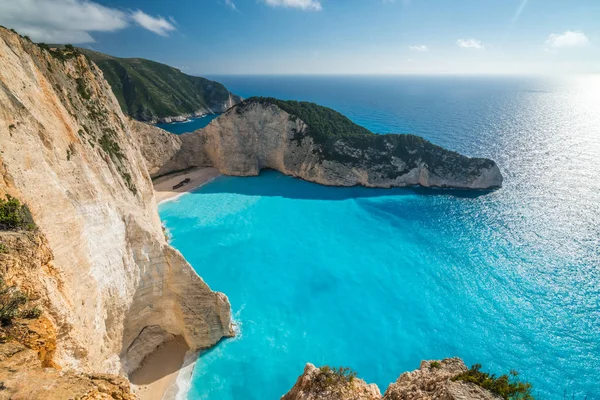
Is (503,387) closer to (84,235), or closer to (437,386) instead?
(437,386)

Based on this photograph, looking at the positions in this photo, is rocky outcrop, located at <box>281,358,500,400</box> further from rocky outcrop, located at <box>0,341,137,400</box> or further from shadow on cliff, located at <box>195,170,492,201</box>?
shadow on cliff, located at <box>195,170,492,201</box>

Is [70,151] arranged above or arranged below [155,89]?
below

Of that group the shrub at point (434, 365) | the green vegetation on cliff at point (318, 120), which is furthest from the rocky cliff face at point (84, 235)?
the green vegetation on cliff at point (318, 120)

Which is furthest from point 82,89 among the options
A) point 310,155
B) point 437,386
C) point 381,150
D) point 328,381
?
point 381,150

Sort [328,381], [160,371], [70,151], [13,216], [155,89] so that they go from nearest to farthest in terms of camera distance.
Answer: [13,216], [328,381], [70,151], [160,371], [155,89]

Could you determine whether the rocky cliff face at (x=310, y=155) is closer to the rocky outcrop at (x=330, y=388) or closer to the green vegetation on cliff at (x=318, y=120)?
the green vegetation on cliff at (x=318, y=120)

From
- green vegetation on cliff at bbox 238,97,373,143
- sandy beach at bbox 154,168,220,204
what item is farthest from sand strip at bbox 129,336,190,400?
green vegetation on cliff at bbox 238,97,373,143

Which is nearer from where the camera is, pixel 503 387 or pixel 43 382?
pixel 43 382
